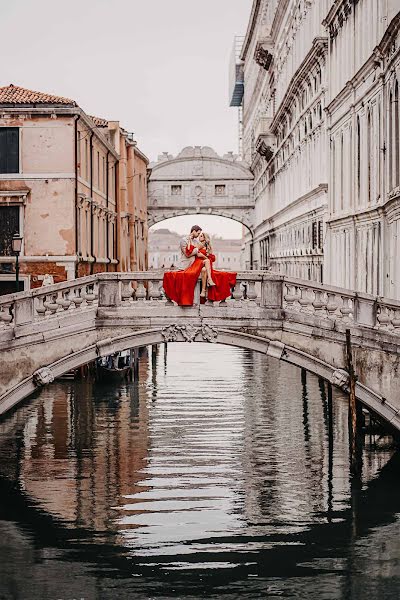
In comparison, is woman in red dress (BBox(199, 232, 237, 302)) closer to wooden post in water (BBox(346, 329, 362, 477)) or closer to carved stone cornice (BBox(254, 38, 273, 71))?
wooden post in water (BBox(346, 329, 362, 477))

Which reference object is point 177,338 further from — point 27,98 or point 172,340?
point 27,98

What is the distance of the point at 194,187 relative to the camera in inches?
2758

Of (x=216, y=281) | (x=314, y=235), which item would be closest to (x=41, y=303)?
(x=216, y=281)

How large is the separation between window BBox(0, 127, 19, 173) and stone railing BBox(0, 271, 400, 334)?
52.2ft

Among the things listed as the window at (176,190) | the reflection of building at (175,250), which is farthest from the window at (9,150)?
the reflection of building at (175,250)

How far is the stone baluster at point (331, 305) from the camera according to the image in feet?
69.4

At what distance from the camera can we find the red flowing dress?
2128 centimetres

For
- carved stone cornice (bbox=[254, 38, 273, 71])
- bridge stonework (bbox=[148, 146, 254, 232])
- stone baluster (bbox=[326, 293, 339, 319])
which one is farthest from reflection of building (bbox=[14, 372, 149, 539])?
bridge stonework (bbox=[148, 146, 254, 232])

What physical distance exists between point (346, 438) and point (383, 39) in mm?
8599

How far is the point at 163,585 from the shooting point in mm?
16641

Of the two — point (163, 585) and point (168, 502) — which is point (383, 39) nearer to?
point (168, 502)

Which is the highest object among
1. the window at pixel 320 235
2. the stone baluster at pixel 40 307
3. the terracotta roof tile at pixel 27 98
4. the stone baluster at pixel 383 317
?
the terracotta roof tile at pixel 27 98

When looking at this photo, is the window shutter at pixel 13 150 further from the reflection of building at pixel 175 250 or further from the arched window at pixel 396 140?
the reflection of building at pixel 175 250

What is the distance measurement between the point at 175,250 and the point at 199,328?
6369 inches
